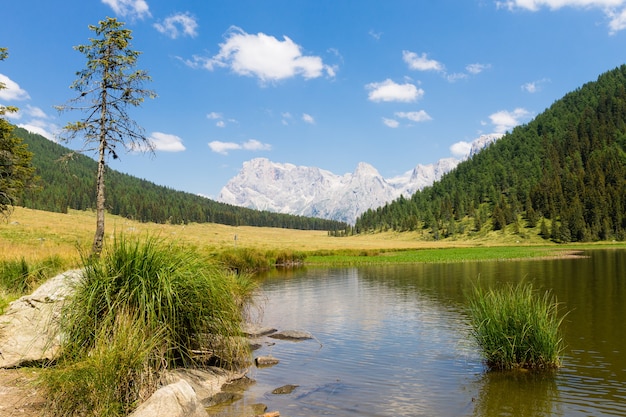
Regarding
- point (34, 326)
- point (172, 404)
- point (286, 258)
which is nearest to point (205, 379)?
point (172, 404)

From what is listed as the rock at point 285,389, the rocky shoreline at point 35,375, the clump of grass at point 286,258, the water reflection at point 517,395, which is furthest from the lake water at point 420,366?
the clump of grass at point 286,258

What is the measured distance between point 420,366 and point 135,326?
9699 mm

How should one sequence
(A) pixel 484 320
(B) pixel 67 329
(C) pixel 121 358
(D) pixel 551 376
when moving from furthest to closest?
(A) pixel 484 320, (D) pixel 551 376, (B) pixel 67 329, (C) pixel 121 358

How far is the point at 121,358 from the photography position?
829 cm

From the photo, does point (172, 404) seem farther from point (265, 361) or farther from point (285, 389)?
point (265, 361)

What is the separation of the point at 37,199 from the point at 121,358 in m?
223

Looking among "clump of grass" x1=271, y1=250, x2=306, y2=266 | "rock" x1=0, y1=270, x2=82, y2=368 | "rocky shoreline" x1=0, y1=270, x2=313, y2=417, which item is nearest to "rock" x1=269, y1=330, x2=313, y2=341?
"rocky shoreline" x1=0, y1=270, x2=313, y2=417

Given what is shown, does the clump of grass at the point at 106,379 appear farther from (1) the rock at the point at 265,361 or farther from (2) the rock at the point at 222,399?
(1) the rock at the point at 265,361

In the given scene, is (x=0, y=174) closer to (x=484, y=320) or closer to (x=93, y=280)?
(x=93, y=280)

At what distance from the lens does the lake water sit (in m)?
11.0

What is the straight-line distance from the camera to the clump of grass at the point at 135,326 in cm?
797

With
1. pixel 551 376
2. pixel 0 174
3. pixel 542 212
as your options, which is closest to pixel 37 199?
pixel 0 174

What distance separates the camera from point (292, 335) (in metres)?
19.7

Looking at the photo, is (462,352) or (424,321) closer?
(462,352)
